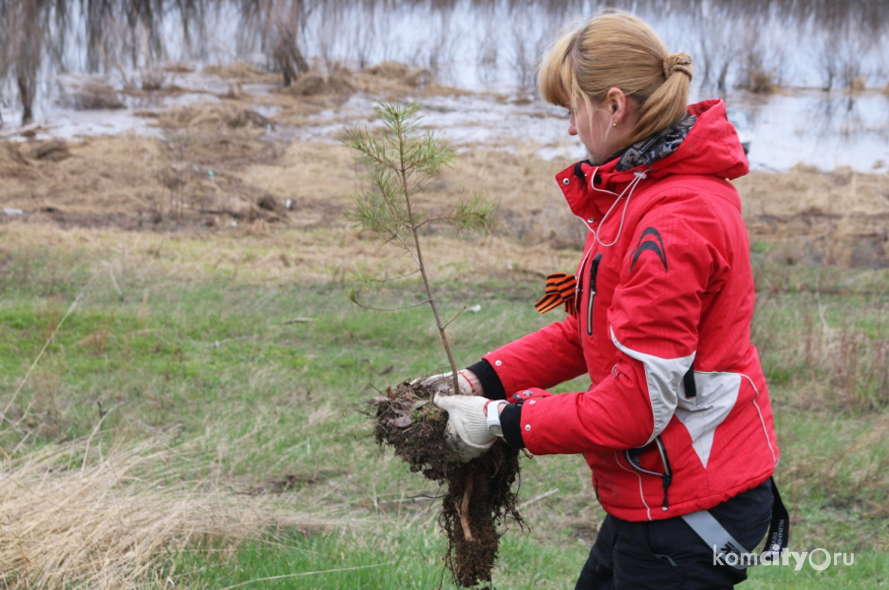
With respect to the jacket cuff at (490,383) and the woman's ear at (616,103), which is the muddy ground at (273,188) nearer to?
the jacket cuff at (490,383)

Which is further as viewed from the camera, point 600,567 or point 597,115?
point 600,567

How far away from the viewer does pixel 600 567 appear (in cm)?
242

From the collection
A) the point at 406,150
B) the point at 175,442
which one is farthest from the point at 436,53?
the point at 406,150

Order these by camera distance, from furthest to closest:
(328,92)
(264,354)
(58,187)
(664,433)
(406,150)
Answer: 1. (328,92)
2. (58,187)
3. (264,354)
4. (406,150)
5. (664,433)

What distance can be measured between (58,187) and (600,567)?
1608 centimetres

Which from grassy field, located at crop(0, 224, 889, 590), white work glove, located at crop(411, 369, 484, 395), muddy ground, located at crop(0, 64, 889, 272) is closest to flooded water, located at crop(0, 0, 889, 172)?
muddy ground, located at crop(0, 64, 889, 272)

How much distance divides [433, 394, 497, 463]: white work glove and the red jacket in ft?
0.50

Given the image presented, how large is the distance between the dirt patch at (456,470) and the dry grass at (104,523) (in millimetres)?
1208

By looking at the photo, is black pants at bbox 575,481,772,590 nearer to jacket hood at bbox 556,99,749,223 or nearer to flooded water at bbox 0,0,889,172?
jacket hood at bbox 556,99,749,223

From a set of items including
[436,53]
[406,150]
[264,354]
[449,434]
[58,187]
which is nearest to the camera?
[449,434]

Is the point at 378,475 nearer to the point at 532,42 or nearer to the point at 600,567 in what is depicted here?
the point at 600,567

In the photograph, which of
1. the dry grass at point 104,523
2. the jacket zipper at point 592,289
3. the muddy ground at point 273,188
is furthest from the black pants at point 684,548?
the muddy ground at point 273,188

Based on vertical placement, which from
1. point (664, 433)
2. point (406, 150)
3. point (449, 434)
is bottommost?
point (449, 434)

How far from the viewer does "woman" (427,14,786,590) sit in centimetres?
188
